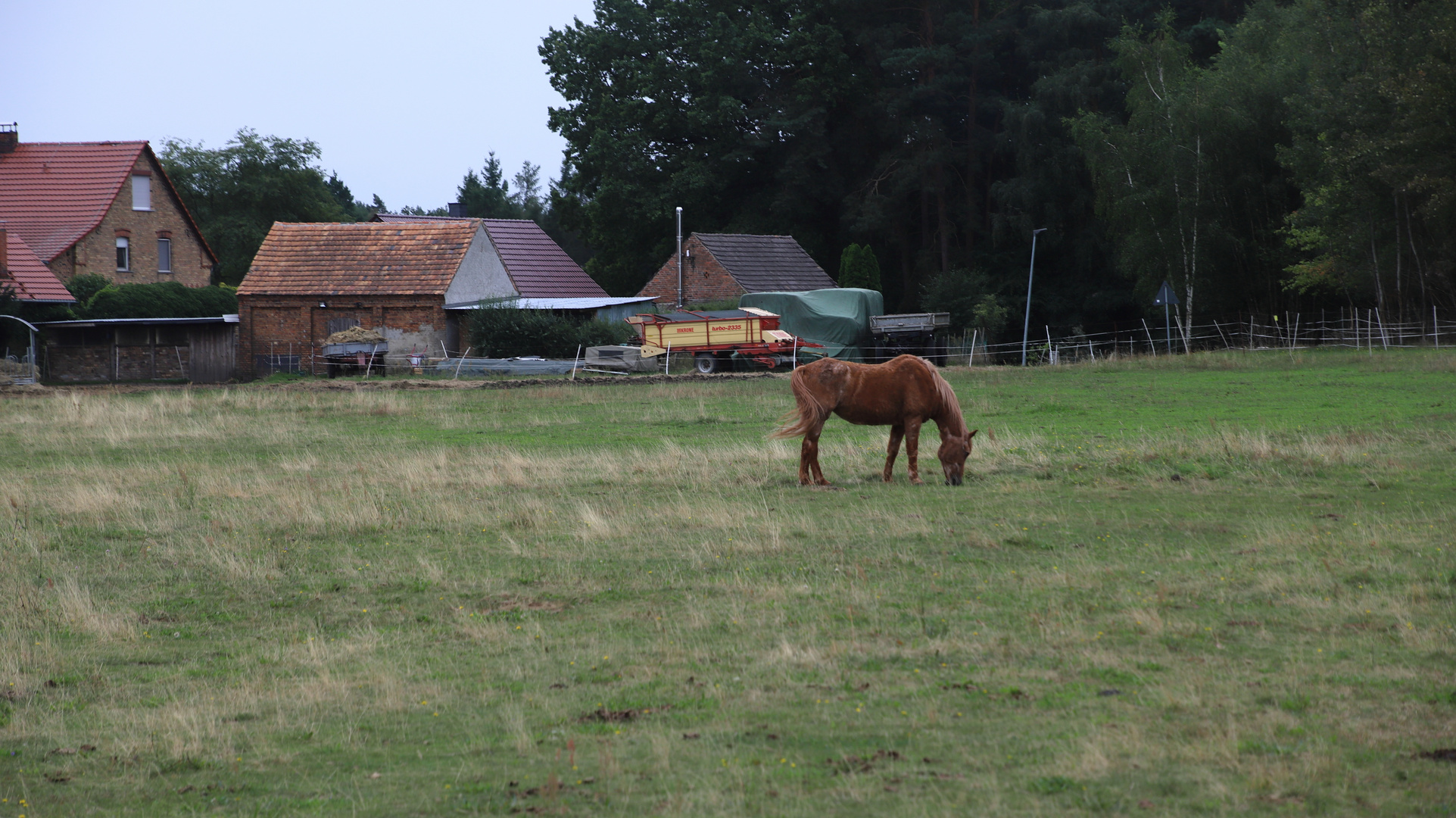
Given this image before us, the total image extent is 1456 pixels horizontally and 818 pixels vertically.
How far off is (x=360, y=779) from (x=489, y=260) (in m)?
43.9

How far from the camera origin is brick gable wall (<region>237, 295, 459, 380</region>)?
44.3m

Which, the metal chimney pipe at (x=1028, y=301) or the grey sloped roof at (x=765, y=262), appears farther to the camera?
the grey sloped roof at (x=765, y=262)

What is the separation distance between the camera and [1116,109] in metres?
55.5

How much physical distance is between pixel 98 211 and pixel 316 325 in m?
13.3

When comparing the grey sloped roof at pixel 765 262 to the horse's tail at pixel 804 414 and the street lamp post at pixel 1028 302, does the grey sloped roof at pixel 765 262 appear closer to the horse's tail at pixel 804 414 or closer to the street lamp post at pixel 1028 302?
the street lamp post at pixel 1028 302

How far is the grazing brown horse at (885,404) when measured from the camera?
14078 millimetres

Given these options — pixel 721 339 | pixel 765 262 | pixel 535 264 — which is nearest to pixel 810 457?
pixel 721 339

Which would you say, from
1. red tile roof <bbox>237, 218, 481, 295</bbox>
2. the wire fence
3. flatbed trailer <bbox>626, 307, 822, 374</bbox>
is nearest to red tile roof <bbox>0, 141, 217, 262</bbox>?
red tile roof <bbox>237, 218, 481, 295</bbox>

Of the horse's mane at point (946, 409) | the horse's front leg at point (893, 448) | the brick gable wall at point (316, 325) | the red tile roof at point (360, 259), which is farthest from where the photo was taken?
the red tile roof at point (360, 259)

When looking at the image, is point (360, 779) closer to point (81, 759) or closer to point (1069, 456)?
point (81, 759)

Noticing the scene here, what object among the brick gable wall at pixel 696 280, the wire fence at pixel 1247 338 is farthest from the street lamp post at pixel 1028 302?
the brick gable wall at pixel 696 280

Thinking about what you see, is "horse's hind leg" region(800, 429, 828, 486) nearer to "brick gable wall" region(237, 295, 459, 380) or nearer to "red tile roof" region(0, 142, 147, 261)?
"brick gable wall" region(237, 295, 459, 380)

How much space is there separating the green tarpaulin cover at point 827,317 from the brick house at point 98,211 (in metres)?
26.8

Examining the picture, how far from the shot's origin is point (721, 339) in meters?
39.2
